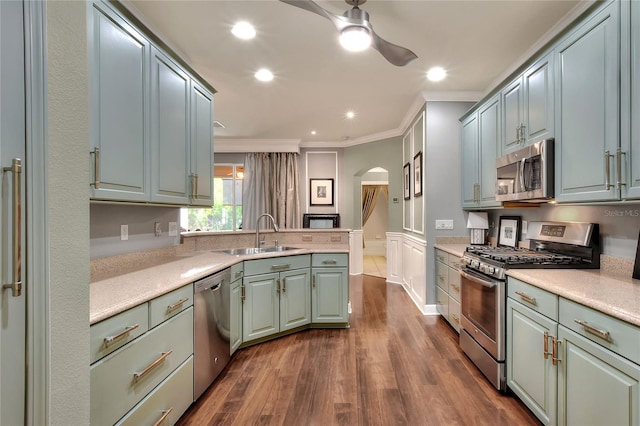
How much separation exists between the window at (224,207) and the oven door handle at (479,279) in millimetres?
4795

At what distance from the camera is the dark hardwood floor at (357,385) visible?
178 cm

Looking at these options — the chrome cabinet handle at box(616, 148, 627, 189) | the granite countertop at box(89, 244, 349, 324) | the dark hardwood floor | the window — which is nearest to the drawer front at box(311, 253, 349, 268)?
the granite countertop at box(89, 244, 349, 324)

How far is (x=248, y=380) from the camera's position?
218 centimetres

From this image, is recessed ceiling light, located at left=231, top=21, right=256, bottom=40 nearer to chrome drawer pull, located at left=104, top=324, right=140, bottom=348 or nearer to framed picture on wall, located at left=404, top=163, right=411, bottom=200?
chrome drawer pull, located at left=104, top=324, right=140, bottom=348

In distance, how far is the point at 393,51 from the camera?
6.55ft

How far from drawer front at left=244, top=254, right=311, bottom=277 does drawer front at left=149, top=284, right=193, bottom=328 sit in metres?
0.85

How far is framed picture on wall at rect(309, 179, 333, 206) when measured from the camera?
611 centimetres

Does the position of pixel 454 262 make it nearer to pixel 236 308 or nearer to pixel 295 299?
pixel 295 299

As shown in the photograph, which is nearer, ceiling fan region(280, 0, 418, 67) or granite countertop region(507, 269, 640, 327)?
granite countertop region(507, 269, 640, 327)

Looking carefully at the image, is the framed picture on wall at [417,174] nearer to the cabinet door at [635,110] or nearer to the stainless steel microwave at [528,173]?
the stainless steel microwave at [528,173]

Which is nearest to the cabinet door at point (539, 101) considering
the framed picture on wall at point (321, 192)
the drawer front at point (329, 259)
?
the drawer front at point (329, 259)

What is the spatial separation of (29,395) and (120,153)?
1.28 meters

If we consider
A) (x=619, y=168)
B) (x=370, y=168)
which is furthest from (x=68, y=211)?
(x=370, y=168)

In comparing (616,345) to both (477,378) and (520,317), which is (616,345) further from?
(477,378)
